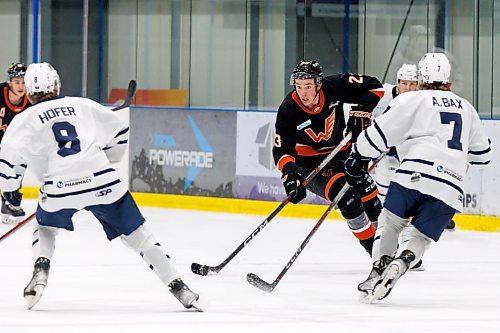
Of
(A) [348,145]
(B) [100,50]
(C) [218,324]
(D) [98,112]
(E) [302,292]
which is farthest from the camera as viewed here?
(B) [100,50]

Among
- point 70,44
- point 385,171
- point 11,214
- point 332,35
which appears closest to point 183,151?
point 332,35

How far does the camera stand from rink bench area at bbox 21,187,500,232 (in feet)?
27.6

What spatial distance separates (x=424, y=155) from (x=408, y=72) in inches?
78.7

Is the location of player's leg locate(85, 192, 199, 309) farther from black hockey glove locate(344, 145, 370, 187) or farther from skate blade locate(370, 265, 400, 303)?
black hockey glove locate(344, 145, 370, 187)

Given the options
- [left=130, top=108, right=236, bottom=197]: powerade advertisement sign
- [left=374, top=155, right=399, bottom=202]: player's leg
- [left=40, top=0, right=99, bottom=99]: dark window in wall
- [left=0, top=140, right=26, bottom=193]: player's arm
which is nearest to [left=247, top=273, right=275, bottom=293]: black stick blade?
[left=0, top=140, right=26, bottom=193]: player's arm

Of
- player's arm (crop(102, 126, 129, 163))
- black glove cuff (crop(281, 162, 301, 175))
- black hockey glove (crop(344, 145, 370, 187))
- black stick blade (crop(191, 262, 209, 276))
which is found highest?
player's arm (crop(102, 126, 129, 163))

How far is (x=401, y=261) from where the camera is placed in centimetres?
509

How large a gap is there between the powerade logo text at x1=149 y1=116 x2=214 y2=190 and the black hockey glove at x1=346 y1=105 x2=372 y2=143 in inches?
142

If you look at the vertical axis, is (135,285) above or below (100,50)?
below

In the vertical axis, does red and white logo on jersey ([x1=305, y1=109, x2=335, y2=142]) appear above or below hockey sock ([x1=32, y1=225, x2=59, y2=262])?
above

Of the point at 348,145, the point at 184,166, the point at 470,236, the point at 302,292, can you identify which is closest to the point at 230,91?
the point at 184,166

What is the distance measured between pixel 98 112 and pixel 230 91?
18.6 ft

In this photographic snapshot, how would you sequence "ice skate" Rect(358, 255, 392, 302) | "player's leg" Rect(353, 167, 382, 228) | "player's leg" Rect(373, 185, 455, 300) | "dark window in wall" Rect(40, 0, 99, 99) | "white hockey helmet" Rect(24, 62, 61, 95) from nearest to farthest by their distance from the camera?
"white hockey helmet" Rect(24, 62, 61, 95)
"player's leg" Rect(373, 185, 455, 300)
"ice skate" Rect(358, 255, 392, 302)
"player's leg" Rect(353, 167, 382, 228)
"dark window in wall" Rect(40, 0, 99, 99)

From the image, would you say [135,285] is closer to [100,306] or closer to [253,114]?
[100,306]
